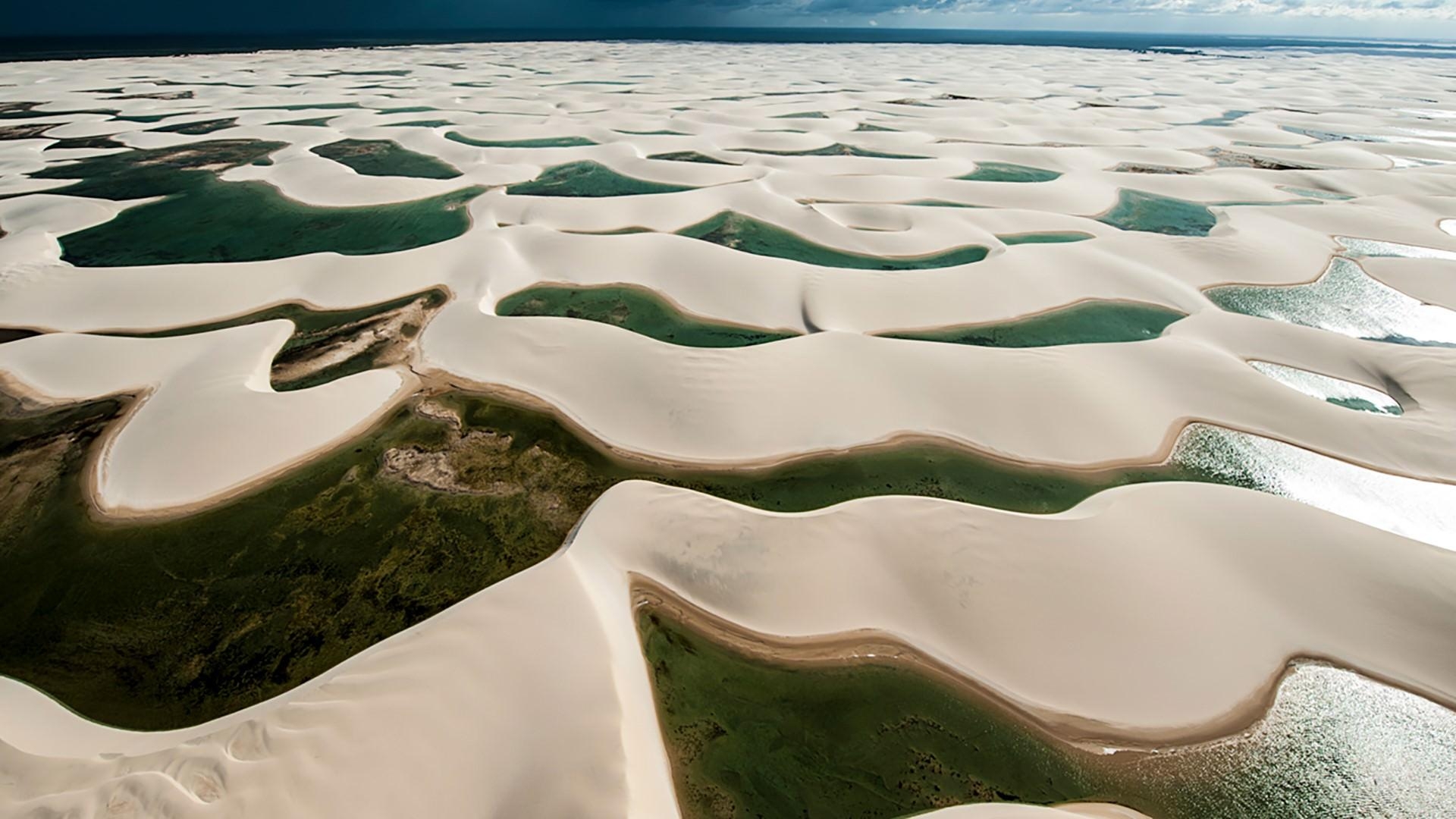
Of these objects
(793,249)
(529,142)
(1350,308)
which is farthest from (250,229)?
(1350,308)

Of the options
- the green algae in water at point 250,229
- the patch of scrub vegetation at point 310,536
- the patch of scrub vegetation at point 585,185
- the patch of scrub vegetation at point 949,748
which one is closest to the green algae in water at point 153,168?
the green algae in water at point 250,229

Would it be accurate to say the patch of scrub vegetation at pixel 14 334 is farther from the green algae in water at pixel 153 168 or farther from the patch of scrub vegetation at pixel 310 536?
the green algae in water at pixel 153 168

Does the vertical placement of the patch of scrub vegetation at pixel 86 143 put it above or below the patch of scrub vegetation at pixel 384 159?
above

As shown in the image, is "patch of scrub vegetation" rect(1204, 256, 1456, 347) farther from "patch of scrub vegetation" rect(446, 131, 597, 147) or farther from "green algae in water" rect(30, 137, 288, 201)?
"green algae in water" rect(30, 137, 288, 201)

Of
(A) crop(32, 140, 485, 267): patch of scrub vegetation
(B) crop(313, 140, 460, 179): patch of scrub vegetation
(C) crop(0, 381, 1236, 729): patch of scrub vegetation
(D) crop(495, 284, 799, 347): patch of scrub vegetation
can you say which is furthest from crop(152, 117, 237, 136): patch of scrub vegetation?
(D) crop(495, 284, 799, 347): patch of scrub vegetation

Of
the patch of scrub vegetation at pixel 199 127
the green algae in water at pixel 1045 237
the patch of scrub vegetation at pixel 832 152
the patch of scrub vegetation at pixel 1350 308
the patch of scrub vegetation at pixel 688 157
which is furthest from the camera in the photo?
the patch of scrub vegetation at pixel 199 127

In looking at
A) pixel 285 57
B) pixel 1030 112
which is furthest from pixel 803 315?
pixel 285 57

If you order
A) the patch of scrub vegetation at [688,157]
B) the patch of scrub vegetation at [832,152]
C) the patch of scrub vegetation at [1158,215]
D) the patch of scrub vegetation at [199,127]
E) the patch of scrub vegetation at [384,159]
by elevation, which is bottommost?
the patch of scrub vegetation at [1158,215]
